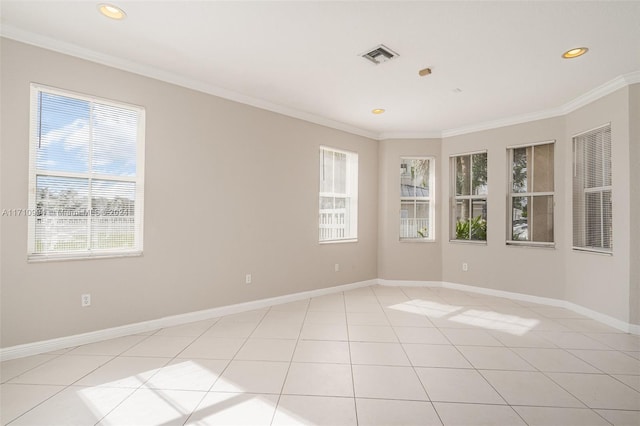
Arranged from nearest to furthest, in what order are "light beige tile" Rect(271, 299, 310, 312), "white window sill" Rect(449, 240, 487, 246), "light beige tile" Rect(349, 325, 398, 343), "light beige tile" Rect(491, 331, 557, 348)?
1. "light beige tile" Rect(491, 331, 557, 348)
2. "light beige tile" Rect(349, 325, 398, 343)
3. "light beige tile" Rect(271, 299, 310, 312)
4. "white window sill" Rect(449, 240, 487, 246)

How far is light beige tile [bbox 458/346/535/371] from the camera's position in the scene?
2.52 meters

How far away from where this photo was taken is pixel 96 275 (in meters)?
2.92

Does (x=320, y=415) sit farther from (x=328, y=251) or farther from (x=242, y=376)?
(x=328, y=251)

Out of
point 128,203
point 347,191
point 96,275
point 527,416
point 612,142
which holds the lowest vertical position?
point 527,416

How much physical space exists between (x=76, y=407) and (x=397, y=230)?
4737 millimetres

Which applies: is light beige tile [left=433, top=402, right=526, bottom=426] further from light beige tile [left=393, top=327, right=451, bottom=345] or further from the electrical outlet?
the electrical outlet

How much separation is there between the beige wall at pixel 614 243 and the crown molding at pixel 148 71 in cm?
341

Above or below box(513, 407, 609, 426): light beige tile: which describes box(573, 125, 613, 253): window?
above

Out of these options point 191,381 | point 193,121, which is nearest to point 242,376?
point 191,381

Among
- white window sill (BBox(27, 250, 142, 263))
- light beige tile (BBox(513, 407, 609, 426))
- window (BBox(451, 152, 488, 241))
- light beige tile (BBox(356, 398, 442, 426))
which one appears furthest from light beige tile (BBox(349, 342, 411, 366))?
window (BBox(451, 152, 488, 241))

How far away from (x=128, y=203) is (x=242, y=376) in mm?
2130

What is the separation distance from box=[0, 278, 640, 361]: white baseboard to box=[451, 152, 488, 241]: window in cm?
94

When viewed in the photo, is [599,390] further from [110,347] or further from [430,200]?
[110,347]

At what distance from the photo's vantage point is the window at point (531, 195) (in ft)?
14.7
